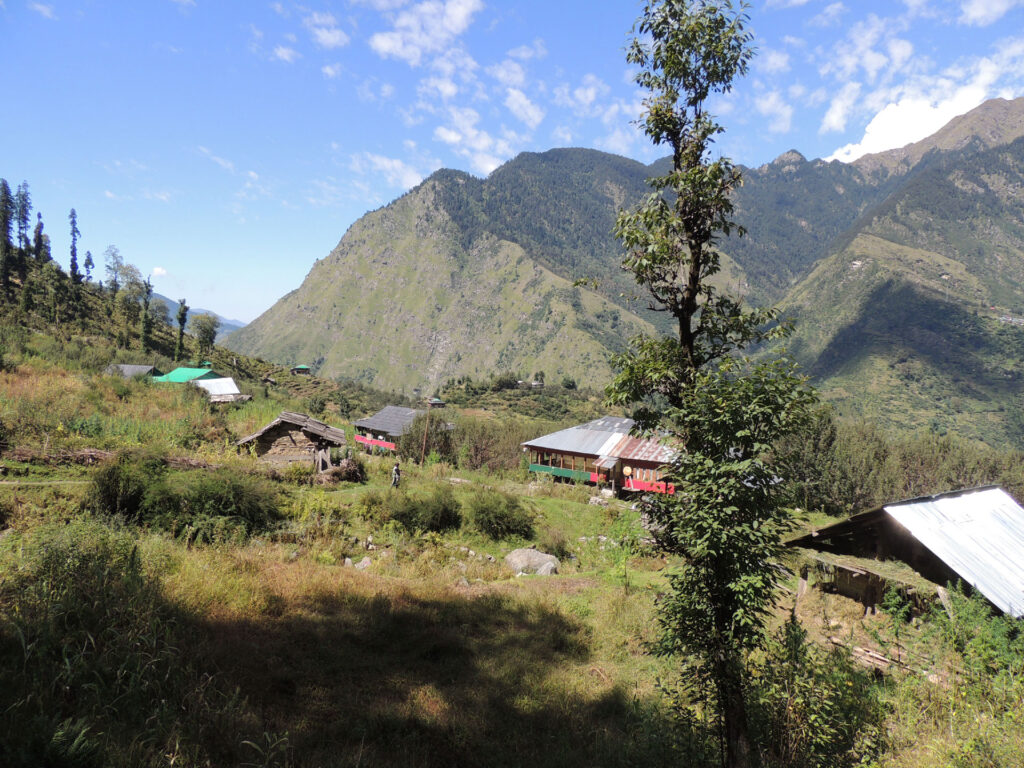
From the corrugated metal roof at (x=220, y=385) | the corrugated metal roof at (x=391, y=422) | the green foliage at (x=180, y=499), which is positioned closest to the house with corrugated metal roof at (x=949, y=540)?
the green foliage at (x=180, y=499)

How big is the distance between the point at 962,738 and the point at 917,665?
94.1 inches

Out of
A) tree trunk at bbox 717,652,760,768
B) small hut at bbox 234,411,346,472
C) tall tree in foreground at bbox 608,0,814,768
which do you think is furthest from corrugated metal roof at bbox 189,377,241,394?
tree trunk at bbox 717,652,760,768

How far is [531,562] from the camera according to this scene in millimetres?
17359

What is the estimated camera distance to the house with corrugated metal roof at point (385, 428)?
45.4 metres

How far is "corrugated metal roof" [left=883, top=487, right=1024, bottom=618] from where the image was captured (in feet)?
32.7

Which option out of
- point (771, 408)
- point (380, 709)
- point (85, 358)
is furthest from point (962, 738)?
point (85, 358)

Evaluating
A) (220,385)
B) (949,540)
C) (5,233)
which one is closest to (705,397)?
(949,540)

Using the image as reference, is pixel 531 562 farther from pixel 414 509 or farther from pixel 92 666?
pixel 92 666

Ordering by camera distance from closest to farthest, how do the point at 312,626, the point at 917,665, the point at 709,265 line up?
the point at 709,265 → the point at 917,665 → the point at 312,626

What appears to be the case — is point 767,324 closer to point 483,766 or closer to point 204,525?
point 483,766

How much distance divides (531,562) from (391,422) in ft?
119

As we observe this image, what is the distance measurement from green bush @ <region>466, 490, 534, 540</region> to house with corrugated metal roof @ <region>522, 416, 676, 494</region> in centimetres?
1810

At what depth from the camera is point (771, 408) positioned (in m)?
4.94

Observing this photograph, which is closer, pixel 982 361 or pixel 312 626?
pixel 312 626
